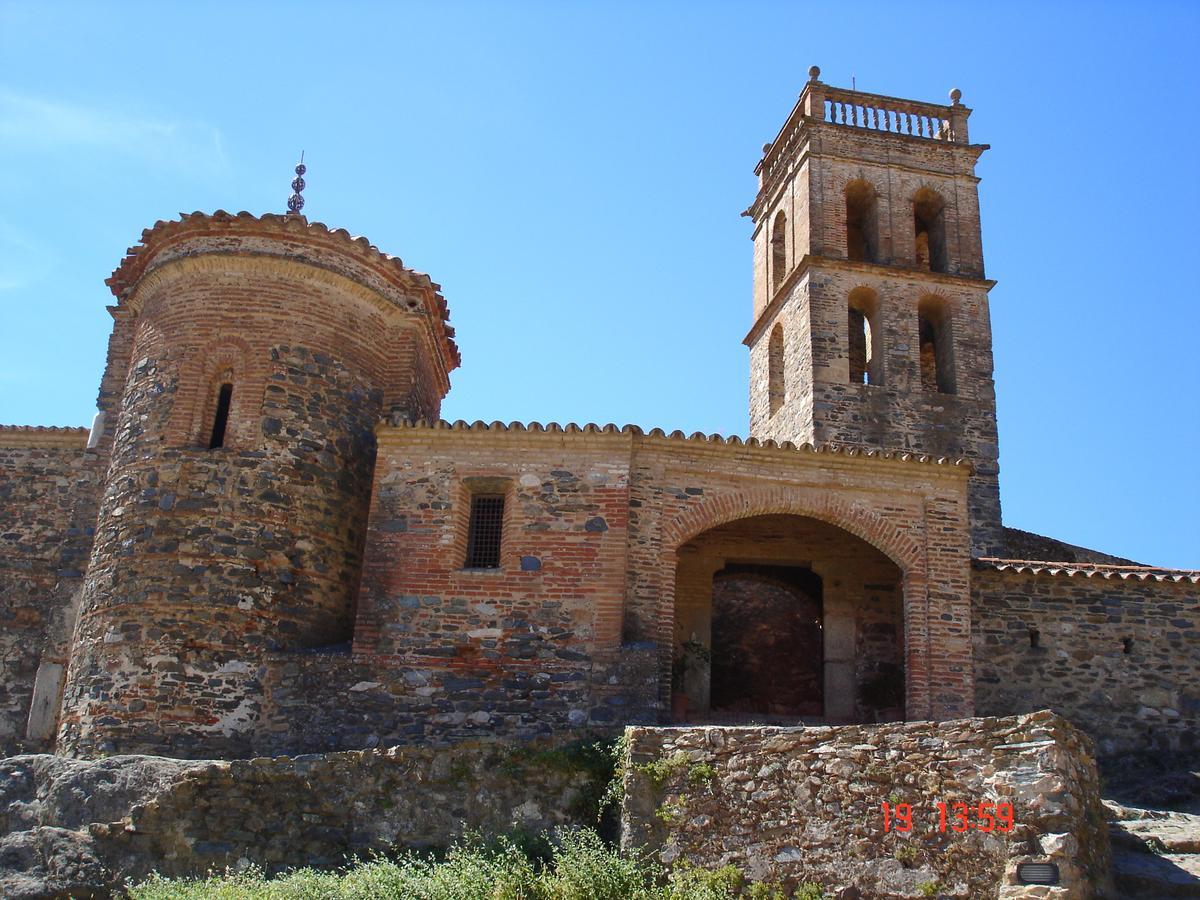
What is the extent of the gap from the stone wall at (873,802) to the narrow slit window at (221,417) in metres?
6.69

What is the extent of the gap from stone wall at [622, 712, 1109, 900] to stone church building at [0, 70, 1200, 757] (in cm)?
264

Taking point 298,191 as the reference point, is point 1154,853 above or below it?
below

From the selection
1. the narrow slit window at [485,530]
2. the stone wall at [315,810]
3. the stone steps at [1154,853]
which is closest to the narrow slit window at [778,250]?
the narrow slit window at [485,530]

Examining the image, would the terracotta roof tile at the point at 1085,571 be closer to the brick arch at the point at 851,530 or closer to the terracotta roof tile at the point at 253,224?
the brick arch at the point at 851,530

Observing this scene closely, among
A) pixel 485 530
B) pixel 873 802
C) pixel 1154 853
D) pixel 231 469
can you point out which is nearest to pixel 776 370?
pixel 485 530

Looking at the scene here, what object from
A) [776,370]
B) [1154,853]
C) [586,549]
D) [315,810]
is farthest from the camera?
[776,370]

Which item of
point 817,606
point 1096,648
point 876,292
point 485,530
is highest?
point 876,292

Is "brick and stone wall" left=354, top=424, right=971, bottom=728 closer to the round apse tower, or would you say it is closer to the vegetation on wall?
Result: the round apse tower

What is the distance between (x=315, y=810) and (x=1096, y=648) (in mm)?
10006

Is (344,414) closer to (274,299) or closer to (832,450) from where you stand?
(274,299)

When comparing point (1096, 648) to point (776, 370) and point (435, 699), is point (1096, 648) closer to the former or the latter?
point (435, 699)

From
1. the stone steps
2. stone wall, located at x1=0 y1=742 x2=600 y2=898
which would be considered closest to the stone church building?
stone wall, located at x1=0 y1=742 x2=600 y2=898

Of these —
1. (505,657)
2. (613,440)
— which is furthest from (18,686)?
(613,440)

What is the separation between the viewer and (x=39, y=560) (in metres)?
15.1
